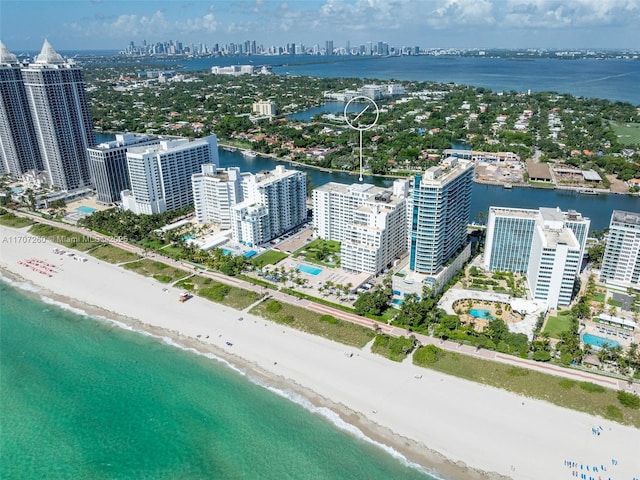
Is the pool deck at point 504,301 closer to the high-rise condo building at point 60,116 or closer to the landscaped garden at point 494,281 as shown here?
the landscaped garden at point 494,281

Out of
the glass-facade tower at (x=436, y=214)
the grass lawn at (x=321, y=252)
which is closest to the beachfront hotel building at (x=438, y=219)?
the glass-facade tower at (x=436, y=214)

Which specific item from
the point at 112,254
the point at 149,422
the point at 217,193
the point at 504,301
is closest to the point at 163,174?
the point at 217,193

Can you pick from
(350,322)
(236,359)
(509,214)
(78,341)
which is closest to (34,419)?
(78,341)

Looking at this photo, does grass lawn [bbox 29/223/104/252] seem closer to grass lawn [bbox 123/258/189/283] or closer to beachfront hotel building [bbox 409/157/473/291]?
grass lawn [bbox 123/258/189/283]

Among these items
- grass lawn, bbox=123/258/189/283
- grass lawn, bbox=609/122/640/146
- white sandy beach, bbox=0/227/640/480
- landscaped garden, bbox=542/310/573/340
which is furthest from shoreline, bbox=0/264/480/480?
grass lawn, bbox=609/122/640/146

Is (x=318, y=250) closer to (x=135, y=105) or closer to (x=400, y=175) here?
(x=400, y=175)
